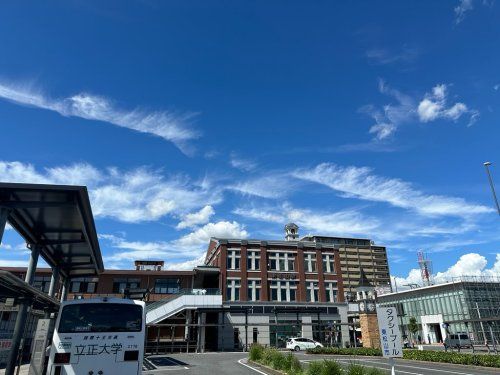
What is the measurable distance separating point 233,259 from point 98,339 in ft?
130

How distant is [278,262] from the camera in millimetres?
51812

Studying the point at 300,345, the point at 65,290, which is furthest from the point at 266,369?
the point at 300,345

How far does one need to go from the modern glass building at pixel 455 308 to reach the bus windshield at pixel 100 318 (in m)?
48.7

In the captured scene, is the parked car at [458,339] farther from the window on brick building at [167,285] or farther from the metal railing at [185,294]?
the window on brick building at [167,285]

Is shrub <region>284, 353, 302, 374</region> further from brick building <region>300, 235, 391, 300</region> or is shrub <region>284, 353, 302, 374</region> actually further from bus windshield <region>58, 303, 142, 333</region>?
brick building <region>300, 235, 391, 300</region>

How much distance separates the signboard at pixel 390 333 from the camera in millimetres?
9078

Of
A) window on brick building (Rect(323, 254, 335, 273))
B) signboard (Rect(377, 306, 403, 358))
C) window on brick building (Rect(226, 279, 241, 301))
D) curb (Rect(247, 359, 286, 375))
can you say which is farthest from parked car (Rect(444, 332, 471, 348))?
signboard (Rect(377, 306, 403, 358))

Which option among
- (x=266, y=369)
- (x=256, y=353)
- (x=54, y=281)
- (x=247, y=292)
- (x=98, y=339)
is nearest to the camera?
(x=98, y=339)

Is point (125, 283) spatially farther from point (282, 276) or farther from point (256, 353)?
point (256, 353)

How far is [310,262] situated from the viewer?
174ft

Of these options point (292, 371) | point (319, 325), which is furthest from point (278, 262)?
point (292, 371)

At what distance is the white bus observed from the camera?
1012cm

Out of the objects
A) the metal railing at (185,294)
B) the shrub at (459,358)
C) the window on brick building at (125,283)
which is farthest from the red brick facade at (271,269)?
the shrub at (459,358)

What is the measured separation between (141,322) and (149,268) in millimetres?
45783
